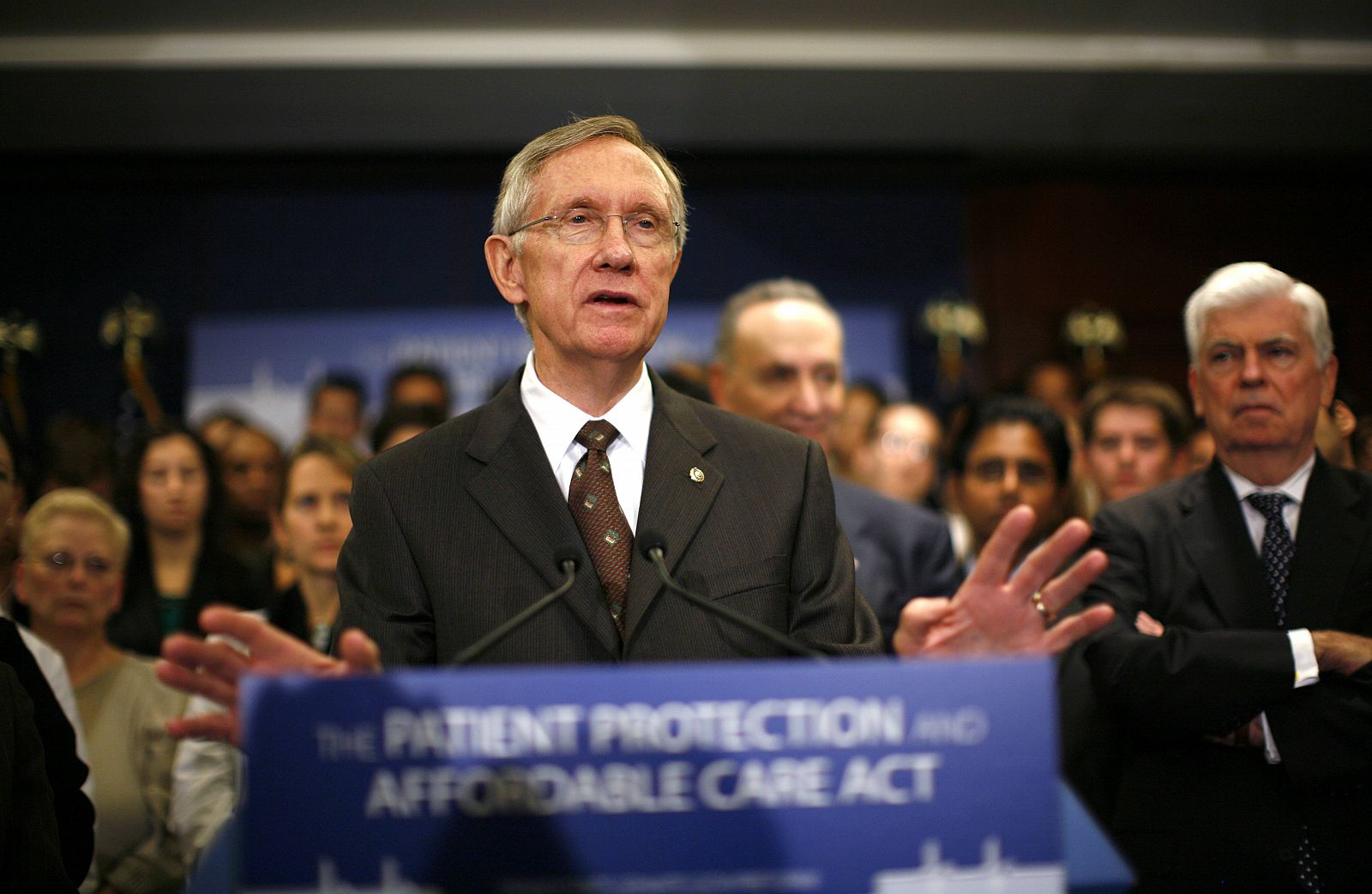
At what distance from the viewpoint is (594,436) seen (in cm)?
202

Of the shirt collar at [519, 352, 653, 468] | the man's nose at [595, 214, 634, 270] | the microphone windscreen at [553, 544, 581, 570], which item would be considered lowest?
the microphone windscreen at [553, 544, 581, 570]

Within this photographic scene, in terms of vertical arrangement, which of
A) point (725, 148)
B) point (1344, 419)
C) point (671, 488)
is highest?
point (725, 148)

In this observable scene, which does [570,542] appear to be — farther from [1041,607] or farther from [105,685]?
[105,685]

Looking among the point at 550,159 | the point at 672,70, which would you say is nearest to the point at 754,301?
the point at 550,159

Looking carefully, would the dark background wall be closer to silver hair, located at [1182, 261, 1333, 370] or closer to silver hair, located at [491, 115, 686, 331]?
silver hair, located at [1182, 261, 1333, 370]

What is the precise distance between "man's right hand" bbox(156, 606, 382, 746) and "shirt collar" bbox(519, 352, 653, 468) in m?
0.58

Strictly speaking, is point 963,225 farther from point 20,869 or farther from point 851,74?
point 20,869

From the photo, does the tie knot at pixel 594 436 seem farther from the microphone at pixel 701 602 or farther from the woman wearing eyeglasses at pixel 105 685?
the woman wearing eyeglasses at pixel 105 685

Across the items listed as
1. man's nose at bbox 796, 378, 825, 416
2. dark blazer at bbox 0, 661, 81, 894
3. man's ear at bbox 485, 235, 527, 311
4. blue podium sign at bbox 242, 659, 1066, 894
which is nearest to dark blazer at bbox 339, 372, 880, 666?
man's ear at bbox 485, 235, 527, 311

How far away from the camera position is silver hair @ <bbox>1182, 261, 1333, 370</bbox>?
2.57 meters

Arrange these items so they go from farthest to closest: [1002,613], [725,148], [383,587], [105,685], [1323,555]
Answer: [725,148] < [105,685] < [1323,555] < [383,587] < [1002,613]

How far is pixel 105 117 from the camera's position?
6.36m

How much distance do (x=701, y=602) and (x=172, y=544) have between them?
2.77 m

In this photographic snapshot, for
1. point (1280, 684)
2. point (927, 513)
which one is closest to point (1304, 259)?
point (927, 513)
